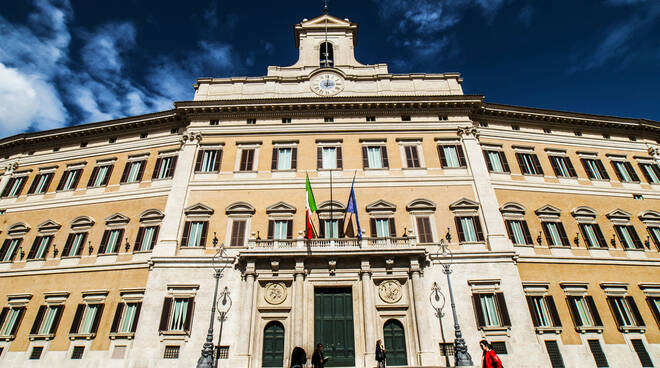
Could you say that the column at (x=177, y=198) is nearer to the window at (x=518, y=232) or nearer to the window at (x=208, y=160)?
the window at (x=208, y=160)

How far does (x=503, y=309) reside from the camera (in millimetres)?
18344

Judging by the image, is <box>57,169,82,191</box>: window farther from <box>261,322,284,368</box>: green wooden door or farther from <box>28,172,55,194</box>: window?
<box>261,322,284,368</box>: green wooden door

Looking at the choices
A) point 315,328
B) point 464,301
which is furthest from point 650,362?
point 315,328

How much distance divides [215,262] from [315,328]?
21.3ft

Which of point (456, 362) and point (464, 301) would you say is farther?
point (464, 301)

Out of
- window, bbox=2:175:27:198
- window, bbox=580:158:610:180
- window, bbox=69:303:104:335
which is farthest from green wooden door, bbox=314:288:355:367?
window, bbox=2:175:27:198

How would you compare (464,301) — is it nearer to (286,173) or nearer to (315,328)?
(315,328)

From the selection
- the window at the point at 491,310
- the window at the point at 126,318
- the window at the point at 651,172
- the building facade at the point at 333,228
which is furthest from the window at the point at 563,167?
the window at the point at 126,318

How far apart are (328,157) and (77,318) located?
16.8 metres

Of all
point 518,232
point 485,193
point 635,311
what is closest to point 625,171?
point 635,311

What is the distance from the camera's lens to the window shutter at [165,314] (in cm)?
1819

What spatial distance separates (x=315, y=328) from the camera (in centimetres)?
1788

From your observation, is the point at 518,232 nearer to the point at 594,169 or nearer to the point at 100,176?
the point at 594,169

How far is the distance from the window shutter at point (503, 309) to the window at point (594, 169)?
11967 millimetres
